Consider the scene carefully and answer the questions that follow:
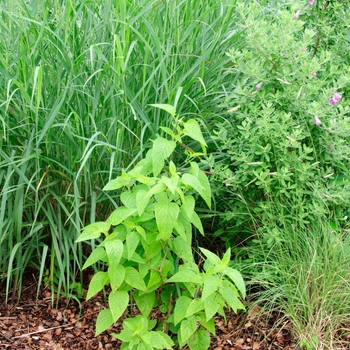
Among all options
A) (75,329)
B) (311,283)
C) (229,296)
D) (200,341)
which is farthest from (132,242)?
(311,283)

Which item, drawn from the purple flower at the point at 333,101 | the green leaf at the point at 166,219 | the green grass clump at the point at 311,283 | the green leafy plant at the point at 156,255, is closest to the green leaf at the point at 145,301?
the green leafy plant at the point at 156,255

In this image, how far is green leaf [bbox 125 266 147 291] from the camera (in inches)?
91.9

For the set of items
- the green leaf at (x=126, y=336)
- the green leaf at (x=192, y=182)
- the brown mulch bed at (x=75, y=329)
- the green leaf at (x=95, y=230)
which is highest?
the green leaf at (x=192, y=182)

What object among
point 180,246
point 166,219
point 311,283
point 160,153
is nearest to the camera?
point 166,219

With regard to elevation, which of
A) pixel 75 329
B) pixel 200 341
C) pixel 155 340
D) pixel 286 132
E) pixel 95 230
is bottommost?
pixel 75 329

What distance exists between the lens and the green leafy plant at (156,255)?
2.22 m

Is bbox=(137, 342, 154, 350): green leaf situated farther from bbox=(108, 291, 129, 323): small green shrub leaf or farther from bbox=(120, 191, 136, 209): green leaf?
bbox=(120, 191, 136, 209): green leaf

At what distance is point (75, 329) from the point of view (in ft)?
9.45

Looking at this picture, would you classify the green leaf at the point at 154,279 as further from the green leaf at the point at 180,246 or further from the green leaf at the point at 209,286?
the green leaf at the point at 209,286

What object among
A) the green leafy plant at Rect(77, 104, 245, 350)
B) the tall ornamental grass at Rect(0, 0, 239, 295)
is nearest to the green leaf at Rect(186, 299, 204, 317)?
the green leafy plant at Rect(77, 104, 245, 350)

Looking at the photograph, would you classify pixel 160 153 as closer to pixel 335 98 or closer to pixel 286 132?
pixel 286 132

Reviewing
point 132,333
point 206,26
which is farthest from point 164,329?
point 206,26

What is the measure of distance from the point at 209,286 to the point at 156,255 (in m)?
0.31

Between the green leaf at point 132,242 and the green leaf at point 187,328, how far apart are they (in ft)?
1.26
